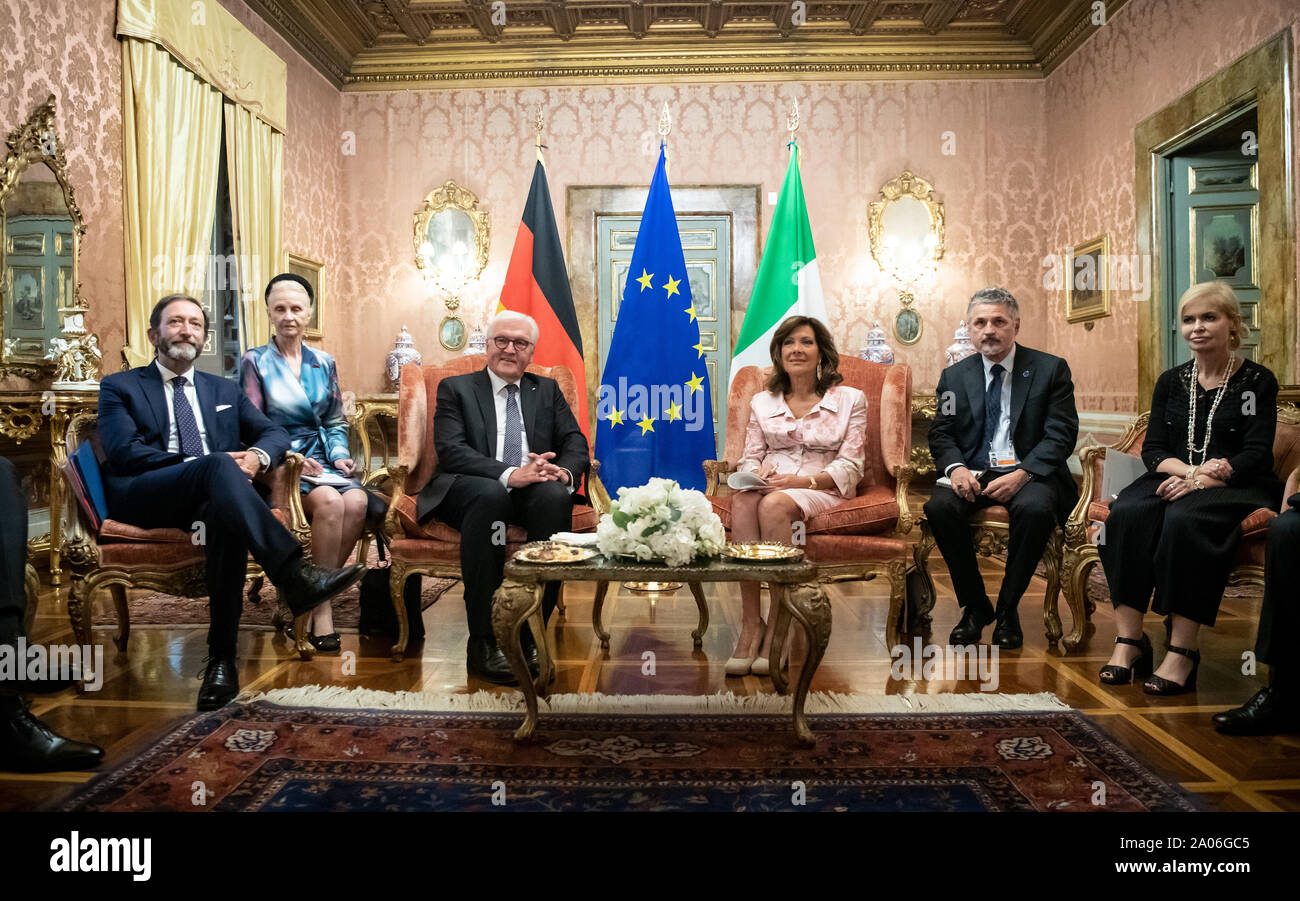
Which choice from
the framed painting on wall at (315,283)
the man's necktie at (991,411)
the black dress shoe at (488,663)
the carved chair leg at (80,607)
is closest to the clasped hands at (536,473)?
the black dress shoe at (488,663)

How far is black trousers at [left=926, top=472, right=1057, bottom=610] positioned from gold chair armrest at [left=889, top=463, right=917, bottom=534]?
0.15 m

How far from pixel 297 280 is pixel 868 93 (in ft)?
18.9

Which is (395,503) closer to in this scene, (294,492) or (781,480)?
(294,492)

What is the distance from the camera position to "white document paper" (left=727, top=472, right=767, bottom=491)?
10.9 ft

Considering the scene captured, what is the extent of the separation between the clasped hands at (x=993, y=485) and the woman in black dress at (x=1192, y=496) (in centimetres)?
39

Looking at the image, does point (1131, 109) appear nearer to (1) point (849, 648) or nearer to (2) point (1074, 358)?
(2) point (1074, 358)

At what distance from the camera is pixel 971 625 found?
355 centimetres

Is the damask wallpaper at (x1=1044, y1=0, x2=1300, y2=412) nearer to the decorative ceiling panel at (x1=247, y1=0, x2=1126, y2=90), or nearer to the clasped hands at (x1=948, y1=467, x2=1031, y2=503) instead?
the decorative ceiling panel at (x1=247, y1=0, x2=1126, y2=90)

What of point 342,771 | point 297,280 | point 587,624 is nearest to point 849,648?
point 587,624

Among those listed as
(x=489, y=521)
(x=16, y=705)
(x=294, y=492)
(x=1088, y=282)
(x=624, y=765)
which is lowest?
(x=624, y=765)

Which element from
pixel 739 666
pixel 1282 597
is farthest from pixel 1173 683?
pixel 739 666

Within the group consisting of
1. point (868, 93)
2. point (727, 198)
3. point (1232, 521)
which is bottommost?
point (1232, 521)

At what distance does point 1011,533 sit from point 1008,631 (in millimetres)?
396

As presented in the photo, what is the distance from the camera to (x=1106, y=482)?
4.78 meters
